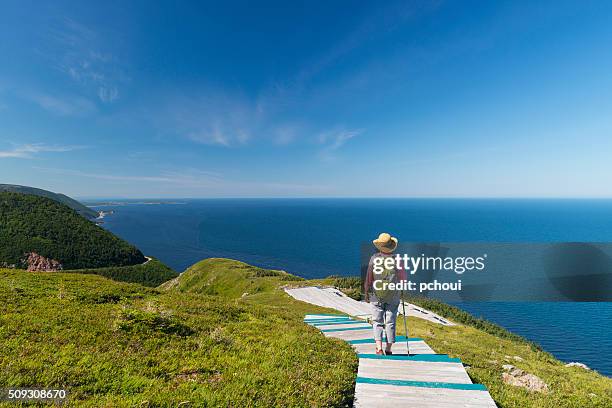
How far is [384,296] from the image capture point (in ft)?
30.1

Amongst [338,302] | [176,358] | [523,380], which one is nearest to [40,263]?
[338,302]

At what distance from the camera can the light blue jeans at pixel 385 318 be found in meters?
9.23

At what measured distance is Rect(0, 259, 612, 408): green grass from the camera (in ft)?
19.7

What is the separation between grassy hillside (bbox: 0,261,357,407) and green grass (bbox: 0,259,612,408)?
0.08 ft

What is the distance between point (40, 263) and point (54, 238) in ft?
71.4

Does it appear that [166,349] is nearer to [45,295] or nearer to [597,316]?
[45,295]

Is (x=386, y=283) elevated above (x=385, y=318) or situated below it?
above

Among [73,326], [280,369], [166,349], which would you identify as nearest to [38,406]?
[166,349]

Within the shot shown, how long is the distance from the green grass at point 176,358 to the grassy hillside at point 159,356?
0.03 m

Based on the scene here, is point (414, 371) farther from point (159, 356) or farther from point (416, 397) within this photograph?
point (159, 356)

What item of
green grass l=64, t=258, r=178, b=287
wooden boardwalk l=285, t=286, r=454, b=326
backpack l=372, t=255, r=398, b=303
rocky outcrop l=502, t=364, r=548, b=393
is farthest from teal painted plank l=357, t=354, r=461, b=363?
green grass l=64, t=258, r=178, b=287

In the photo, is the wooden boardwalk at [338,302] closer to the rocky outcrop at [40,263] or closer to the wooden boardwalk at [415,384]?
the wooden boardwalk at [415,384]

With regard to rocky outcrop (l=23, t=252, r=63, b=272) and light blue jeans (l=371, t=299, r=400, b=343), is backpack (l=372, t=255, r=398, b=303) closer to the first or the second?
light blue jeans (l=371, t=299, r=400, b=343)

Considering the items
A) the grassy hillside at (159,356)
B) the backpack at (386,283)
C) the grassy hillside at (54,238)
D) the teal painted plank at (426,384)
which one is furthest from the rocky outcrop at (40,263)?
the teal painted plank at (426,384)
